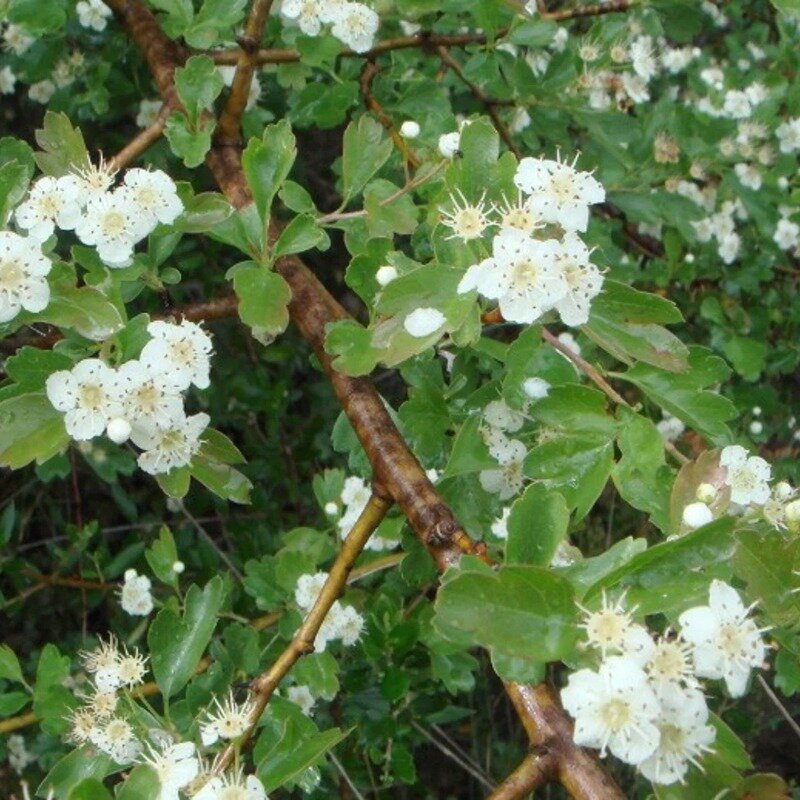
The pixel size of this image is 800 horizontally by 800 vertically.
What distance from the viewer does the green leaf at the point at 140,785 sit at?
0.81 metres

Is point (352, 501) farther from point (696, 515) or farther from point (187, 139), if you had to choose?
point (696, 515)

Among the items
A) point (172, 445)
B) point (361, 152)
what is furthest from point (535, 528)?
point (361, 152)

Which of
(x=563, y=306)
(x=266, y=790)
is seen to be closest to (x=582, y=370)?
(x=563, y=306)

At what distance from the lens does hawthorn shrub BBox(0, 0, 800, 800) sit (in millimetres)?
802

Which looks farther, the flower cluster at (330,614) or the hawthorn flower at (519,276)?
the flower cluster at (330,614)

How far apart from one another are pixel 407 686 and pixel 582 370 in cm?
68

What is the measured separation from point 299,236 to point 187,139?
23 centimetres

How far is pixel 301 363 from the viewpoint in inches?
91.9

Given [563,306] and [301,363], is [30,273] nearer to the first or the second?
[563,306]

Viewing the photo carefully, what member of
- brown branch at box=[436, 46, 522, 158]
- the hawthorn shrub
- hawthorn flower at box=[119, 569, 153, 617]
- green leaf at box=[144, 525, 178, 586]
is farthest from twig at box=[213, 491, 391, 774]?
hawthorn flower at box=[119, 569, 153, 617]

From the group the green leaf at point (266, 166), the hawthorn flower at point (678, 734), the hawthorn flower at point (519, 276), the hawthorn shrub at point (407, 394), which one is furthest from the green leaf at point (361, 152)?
the hawthorn flower at point (678, 734)

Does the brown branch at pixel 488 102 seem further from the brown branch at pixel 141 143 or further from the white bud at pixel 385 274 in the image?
the white bud at pixel 385 274

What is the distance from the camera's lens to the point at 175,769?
868 millimetres

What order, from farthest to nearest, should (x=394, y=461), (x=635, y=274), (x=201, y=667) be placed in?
(x=635, y=274), (x=201, y=667), (x=394, y=461)
